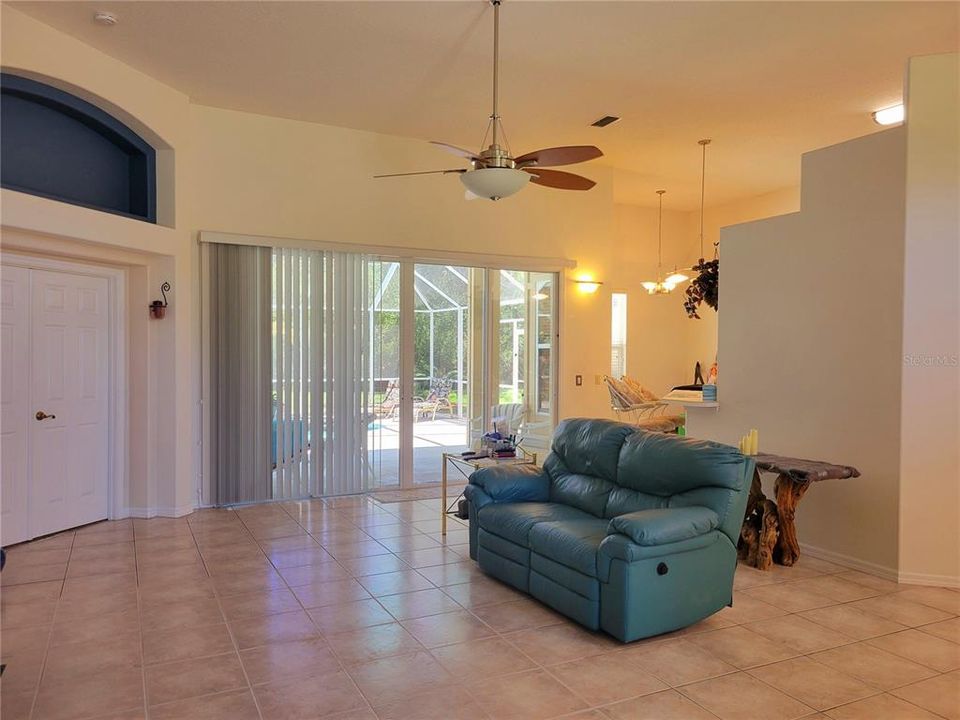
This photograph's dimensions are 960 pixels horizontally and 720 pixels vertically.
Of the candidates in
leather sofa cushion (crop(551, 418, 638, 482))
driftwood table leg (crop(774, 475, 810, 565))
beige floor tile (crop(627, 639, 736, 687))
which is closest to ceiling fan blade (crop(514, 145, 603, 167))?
leather sofa cushion (crop(551, 418, 638, 482))

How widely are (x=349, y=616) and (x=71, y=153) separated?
4.00 m

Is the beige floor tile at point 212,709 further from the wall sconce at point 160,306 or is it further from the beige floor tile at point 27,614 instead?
the wall sconce at point 160,306

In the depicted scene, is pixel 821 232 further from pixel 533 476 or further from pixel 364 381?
pixel 364 381

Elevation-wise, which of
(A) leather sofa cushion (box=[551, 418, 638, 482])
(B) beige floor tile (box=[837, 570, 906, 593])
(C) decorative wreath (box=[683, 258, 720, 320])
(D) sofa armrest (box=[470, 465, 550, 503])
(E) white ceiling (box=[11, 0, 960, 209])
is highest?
(E) white ceiling (box=[11, 0, 960, 209])

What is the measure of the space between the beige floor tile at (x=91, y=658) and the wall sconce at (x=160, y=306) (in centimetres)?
295

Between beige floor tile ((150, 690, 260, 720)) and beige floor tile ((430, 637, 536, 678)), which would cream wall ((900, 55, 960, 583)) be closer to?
beige floor tile ((430, 637, 536, 678))

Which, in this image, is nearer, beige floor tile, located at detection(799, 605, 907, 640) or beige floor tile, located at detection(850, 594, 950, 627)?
beige floor tile, located at detection(799, 605, 907, 640)

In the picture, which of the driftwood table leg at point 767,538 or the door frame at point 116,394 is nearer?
the driftwood table leg at point 767,538

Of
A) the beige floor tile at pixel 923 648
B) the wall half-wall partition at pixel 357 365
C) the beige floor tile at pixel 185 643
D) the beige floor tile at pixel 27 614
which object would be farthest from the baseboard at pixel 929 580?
the beige floor tile at pixel 27 614

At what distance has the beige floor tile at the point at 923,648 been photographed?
3072mm

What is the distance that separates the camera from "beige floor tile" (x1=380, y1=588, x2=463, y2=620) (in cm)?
359

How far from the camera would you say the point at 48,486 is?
4992mm

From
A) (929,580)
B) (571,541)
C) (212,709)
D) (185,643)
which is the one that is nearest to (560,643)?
(571,541)

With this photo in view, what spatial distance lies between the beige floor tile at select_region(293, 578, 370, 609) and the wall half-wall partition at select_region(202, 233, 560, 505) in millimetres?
1935
